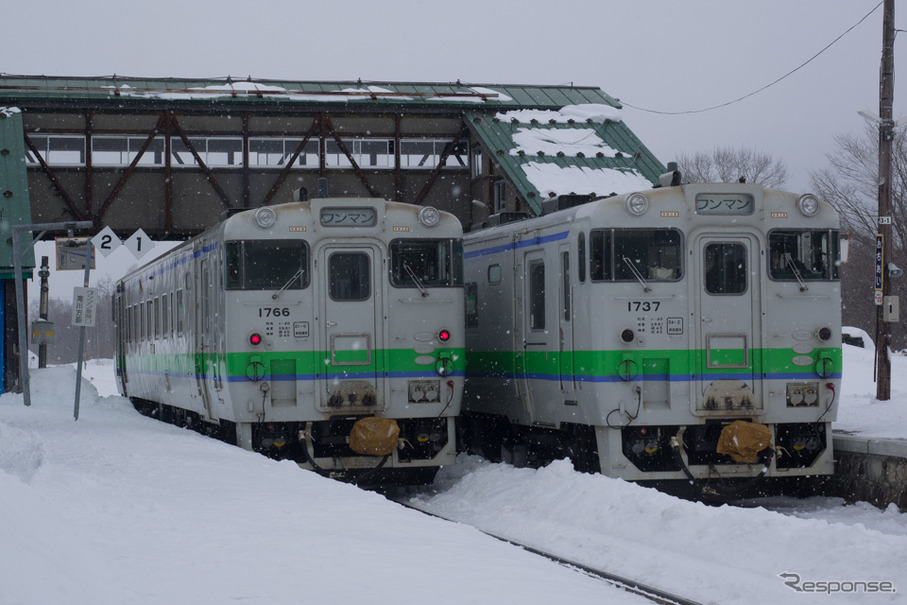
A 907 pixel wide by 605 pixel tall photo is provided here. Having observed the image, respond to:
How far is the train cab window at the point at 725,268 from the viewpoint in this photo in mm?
13781

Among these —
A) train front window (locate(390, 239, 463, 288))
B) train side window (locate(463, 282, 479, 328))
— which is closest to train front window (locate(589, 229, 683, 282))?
train front window (locate(390, 239, 463, 288))

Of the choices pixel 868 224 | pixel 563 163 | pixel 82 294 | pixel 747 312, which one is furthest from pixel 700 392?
pixel 868 224

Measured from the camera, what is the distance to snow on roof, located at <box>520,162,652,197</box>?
2930 cm

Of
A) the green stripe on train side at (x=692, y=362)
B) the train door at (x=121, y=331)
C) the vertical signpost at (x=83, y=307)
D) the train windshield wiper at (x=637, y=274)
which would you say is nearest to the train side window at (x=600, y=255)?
the train windshield wiper at (x=637, y=274)

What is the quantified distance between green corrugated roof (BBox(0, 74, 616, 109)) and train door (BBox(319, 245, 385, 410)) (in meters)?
16.3

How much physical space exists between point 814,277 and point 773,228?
72 cm

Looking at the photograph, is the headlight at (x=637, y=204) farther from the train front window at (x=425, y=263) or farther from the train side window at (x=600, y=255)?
the train front window at (x=425, y=263)

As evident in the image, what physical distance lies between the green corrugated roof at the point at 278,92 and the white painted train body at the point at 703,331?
17.7 metres

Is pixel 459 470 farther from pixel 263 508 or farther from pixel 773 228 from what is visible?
pixel 263 508

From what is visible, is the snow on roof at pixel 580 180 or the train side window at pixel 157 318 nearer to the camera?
the train side window at pixel 157 318

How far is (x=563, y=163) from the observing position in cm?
3066

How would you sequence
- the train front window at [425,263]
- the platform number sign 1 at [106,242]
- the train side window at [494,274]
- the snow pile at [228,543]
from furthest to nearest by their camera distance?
1. the platform number sign 1 at [106,242]
2. the train side window at [494,274]
3. the train front window at [425,263]
4. the snow pile at [228,543]

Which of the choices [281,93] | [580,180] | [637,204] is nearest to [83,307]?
[281,93]

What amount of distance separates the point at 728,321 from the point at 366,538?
6.10 meters
